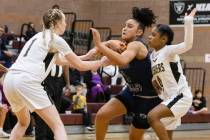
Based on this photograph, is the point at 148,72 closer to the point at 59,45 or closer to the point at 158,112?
the point at 158,112

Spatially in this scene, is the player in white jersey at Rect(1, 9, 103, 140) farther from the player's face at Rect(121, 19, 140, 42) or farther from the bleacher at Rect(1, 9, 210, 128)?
the bleacher at Rect(1, 9, 210, 128)

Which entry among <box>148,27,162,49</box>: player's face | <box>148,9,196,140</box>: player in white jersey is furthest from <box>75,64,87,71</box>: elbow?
<box>148,27,162,49</box>: player's face

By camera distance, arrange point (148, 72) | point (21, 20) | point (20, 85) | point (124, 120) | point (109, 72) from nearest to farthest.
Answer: point (20, 85), point (148, 72), point (124, 120), point (109, 72), point (21, 20)

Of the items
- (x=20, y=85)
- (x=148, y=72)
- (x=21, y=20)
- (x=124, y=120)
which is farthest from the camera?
(x=21, y=20)

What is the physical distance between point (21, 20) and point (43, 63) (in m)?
12.4

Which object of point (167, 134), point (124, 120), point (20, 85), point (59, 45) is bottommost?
point (124, 120)

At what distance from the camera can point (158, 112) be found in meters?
6.98

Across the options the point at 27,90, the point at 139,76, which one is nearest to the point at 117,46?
the point at 139,76

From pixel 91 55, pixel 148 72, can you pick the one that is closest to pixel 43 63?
pixel 91 55

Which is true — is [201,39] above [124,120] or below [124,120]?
above

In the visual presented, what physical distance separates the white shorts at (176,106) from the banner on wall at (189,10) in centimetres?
1198

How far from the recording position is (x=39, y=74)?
265 inches

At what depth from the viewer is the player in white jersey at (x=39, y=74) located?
6.62m

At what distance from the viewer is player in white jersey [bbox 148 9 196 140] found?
23.0 feet
